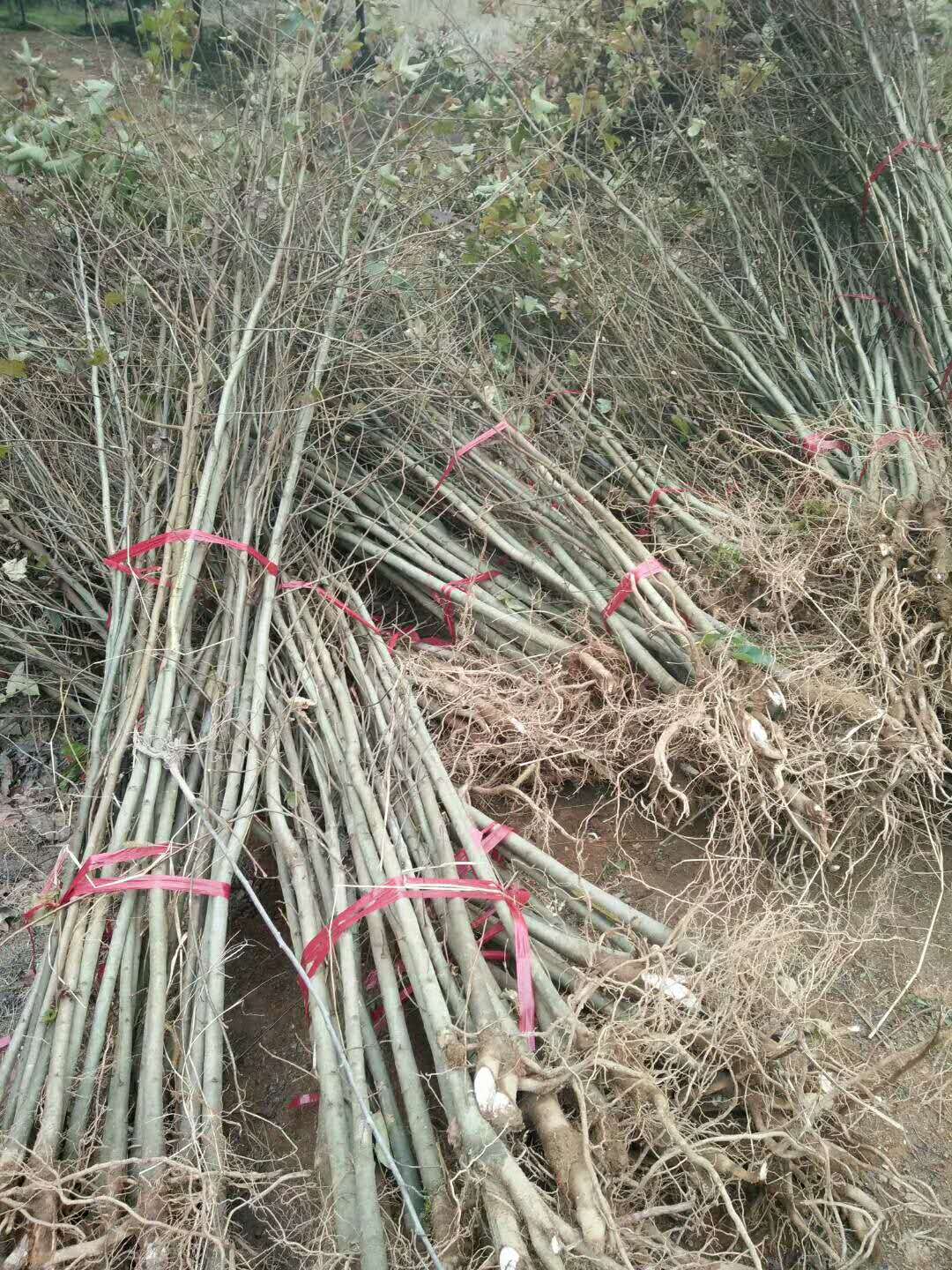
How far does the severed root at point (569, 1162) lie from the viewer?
1.48m

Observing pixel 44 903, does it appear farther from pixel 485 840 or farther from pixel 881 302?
pixel 881 302

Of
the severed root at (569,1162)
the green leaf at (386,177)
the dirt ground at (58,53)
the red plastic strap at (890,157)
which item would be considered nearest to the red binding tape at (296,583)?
the green leaf at (386,177)

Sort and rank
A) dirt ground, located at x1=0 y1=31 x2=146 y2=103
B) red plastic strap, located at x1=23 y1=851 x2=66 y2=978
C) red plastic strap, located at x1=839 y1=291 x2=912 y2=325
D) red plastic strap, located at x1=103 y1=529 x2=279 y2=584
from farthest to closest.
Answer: dirt ground, located at x1=0 y1=31 x2=146 y2=103 < red plastic strap, located at x1=839 y1=291 x2=912 y2=325 < red plastic strap, located at x1=103 y1=529 x2=279 y2=584 < red plastic strap, located at x1=23 y1=851 x2=66 y2=978

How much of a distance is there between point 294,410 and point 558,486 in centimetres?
93

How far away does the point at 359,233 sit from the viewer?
3627 mm

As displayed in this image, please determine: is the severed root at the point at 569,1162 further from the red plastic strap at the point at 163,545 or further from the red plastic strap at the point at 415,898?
the red plastic strap at the point at 163,545

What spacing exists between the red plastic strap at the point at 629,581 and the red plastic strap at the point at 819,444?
2.86 ft

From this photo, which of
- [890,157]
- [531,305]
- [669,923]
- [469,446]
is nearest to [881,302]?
[890,157]

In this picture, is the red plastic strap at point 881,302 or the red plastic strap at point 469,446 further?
the red plastic strap at point 881,302

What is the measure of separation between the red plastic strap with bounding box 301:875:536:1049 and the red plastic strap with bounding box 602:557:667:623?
3.63 feet

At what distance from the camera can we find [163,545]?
267 centimetres

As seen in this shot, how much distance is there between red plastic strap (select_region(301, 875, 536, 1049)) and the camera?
194cm

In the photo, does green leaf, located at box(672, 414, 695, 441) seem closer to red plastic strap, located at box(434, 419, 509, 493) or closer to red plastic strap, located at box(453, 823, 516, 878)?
red plastic strap, located at box(434, 419, 509, 493)

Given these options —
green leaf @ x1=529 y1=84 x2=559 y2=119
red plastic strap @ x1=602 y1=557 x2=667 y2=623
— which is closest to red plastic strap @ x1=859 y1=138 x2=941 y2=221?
green leaf @ x1=529 y1=84 x2=559 y2=119
